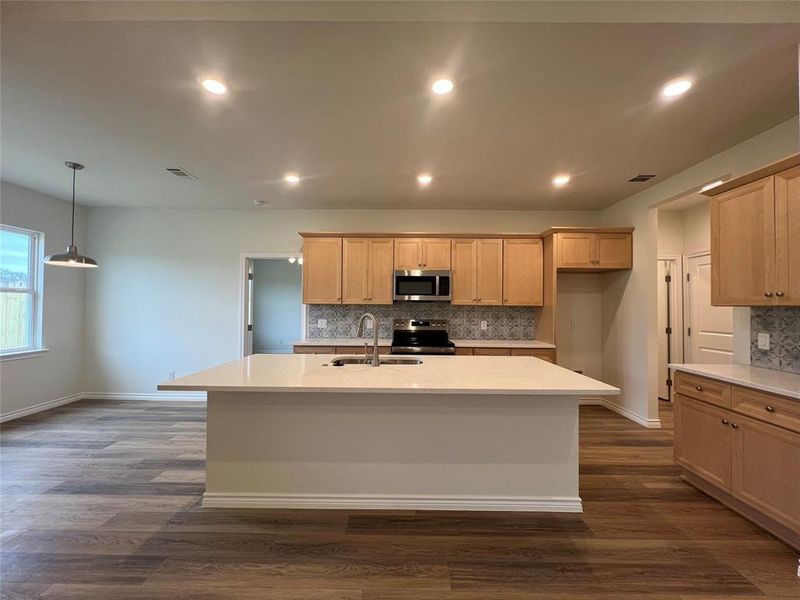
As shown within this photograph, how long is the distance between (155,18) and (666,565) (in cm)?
340

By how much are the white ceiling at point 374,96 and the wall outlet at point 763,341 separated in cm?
148

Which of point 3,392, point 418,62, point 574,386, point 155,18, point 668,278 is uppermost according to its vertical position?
point 418,62

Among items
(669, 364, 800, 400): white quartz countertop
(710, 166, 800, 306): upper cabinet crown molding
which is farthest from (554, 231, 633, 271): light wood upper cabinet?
(669, 364, 800, 400): white quartz countertop

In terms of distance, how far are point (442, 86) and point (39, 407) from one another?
18.8ft

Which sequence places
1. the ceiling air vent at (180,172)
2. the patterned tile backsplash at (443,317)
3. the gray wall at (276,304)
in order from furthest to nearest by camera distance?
the gray wall at (276,304)
the patterned tile backsplash at (443,317)
the ceiling air vent at (180,172)

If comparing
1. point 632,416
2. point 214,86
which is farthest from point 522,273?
point 214,86

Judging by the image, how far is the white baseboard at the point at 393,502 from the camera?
7.94ft

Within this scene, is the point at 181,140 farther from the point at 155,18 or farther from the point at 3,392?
the point at 3,392

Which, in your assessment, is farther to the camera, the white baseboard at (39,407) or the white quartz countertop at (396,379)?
the white baseboard at (39,407)

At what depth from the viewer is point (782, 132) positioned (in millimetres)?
2664

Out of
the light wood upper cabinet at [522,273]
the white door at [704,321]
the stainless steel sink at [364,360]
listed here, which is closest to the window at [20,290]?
the stainless steel sink at [364,360]

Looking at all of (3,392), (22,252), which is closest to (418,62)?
(22,252)

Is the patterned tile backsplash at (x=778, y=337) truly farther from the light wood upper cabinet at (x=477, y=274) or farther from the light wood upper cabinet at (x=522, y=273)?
the light wood upper cabinet at (x=477, y=274)

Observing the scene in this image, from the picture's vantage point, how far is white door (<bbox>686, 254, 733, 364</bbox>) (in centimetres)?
483
